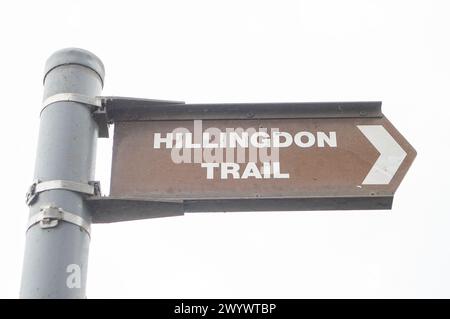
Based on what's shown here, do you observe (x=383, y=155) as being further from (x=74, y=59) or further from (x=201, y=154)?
(x=74, y=59)

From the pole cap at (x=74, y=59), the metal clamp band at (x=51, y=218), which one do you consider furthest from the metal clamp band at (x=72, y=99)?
the metal clamp band at (x=51, y=218)

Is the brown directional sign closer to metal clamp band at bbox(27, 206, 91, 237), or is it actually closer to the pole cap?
Answer: the pole cap

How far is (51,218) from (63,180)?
203mm

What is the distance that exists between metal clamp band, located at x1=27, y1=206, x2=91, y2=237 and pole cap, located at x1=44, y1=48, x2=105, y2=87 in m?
0.75

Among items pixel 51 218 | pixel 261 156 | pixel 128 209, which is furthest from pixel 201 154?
pixel 51 218

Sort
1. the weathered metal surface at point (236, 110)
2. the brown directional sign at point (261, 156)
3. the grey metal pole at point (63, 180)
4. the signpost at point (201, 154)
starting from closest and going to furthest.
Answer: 1. the grey metal pole at point (63, 180)
2. the signpost at point (201, 154)
3. the brown directional sign at point (261, 156)
4. the weathered metal surface at point (236, 110)

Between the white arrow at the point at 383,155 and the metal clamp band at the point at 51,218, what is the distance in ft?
4.25

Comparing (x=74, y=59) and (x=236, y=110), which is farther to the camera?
(x=236, y=110)

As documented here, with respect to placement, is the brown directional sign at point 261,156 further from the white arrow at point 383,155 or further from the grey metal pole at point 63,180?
the grey metal pole at point 63,180

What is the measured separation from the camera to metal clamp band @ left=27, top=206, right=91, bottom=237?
318 centimetres

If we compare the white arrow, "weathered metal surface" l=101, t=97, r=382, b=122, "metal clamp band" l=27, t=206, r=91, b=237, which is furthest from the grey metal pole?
the white arrow

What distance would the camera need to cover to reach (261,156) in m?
3.74

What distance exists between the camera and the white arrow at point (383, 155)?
3.68m

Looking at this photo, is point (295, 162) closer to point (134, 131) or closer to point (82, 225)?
point (134, 131)
